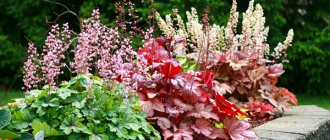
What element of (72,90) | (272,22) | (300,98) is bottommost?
(300,98)

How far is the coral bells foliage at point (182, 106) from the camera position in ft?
9.96

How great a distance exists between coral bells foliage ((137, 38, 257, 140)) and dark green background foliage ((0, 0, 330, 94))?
415cm

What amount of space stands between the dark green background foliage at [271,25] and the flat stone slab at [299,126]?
9.86 feet

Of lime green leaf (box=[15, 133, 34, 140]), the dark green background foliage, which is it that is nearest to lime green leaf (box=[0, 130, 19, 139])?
lime green leaf (box=[15, 133, 34, 140])

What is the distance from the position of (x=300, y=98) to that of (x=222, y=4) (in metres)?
1.82

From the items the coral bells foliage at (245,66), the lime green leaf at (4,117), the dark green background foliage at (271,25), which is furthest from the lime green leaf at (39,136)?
the dark green background foliage at (271,25)

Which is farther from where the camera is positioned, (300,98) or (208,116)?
(300,98)

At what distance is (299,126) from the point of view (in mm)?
3729

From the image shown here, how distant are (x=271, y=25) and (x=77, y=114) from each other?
18.4 feet

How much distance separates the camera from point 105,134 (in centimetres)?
255

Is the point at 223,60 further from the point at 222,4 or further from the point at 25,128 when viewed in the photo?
the point at 222,4

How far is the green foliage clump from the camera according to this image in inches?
97.6

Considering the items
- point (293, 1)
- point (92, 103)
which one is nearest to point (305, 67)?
point (293, 1)

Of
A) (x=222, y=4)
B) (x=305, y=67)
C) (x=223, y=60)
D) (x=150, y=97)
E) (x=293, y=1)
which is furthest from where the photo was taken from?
(x=293, y=1)
